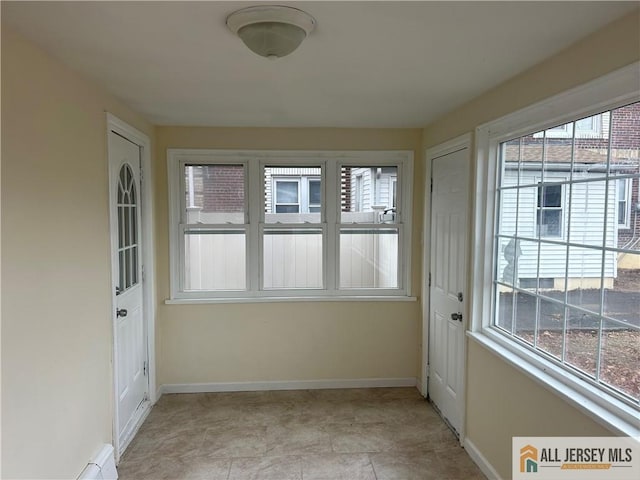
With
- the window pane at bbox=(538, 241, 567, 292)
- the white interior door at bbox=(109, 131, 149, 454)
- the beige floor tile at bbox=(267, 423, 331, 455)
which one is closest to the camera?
the window pane at bbox=(538, 241, 567, 292)

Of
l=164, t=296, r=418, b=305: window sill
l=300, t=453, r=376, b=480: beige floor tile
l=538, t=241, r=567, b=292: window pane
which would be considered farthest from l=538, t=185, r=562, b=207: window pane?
l=300, t=453, r=376, b=480: beige floor tile

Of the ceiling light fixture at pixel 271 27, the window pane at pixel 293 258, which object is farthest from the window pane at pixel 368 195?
the ceiling light fixture at pixel 271 27

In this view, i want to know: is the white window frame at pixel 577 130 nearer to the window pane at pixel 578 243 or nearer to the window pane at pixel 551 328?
the window pane at pixel 578 243

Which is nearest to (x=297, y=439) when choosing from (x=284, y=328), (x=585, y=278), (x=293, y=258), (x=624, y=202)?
(x=284, y=328)

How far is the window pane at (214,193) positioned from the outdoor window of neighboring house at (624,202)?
279cm

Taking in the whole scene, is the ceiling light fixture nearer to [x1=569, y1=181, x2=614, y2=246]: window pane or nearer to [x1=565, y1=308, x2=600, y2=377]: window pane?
[x1=569, y1=181, x2=614, y2=246]: window pane

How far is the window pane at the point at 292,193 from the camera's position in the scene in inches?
146

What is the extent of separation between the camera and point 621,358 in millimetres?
1661

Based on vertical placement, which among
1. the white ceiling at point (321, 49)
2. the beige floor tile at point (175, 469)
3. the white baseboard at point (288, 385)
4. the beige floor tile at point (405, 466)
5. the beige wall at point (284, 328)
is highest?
the white ceiling at point (321, 49)

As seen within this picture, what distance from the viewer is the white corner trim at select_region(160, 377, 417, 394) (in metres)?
3.67

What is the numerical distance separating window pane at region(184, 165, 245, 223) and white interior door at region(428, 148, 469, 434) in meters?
1.72

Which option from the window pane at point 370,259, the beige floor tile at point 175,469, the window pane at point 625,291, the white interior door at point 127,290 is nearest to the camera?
the window pane at point 625,291

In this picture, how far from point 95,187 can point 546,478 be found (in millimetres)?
2854

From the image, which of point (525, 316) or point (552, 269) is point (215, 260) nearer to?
point (525, 316)
